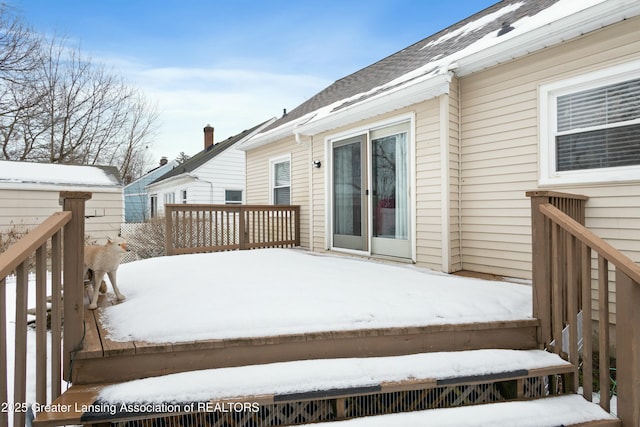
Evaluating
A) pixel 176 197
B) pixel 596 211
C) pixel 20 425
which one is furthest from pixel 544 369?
pixel 176 197

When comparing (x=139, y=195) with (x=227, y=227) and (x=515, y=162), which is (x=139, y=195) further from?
(x=515, y=162)

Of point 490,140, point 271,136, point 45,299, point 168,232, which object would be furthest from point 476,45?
point 168,232

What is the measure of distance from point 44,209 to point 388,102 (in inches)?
323

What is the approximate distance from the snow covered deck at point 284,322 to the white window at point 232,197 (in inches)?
419

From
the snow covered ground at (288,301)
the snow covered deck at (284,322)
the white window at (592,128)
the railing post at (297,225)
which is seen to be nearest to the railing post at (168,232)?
the snow covered ground at (288,301)

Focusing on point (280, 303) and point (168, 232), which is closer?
point (280, 303)

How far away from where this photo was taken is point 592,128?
318 cm

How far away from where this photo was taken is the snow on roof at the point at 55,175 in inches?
297

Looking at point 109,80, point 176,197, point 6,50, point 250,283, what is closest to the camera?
point 250,283

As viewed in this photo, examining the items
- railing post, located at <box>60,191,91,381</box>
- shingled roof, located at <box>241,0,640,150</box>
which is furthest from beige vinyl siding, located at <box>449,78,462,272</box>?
railing post, located at <box>60,191,91,381</box>

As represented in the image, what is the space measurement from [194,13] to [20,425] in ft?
31.8

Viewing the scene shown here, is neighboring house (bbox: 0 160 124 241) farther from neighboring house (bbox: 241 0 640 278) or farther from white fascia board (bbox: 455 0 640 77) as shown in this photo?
white fascia board (bbox: 455 0 640 77)

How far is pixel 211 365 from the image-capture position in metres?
1.93

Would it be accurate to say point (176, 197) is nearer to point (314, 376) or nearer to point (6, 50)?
point (6, 50)
